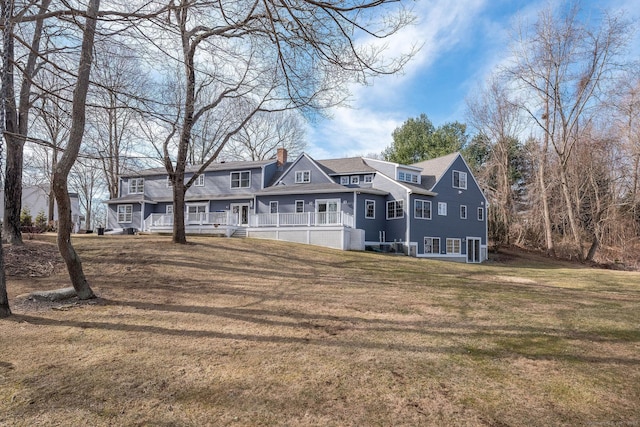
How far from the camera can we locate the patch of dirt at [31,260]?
905 cm

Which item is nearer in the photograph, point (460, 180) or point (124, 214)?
point (460, 180)

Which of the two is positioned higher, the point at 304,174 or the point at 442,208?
the point at 304,174

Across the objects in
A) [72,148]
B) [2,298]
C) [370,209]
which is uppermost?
[72,148]

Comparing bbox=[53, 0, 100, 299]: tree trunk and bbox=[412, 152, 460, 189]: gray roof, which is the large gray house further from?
bbox=[53, 0, 100, 299]: tree trunk

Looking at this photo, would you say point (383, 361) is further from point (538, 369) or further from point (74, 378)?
point (74, 378)

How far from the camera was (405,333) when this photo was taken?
5.52 meters

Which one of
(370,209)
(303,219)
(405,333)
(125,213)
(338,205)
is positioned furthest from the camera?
(125,213)

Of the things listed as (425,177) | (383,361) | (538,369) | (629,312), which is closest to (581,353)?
(538,369)

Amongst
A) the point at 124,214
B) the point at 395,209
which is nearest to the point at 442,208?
the point at 395,209

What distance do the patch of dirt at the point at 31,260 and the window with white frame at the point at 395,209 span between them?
1858cm

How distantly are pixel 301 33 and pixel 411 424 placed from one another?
506cm

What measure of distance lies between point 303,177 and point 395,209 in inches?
262

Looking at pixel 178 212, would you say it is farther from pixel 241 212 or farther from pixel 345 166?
pixel 345 166

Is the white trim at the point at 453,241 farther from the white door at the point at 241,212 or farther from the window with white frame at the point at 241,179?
the window with white frame at the point at 241,179
